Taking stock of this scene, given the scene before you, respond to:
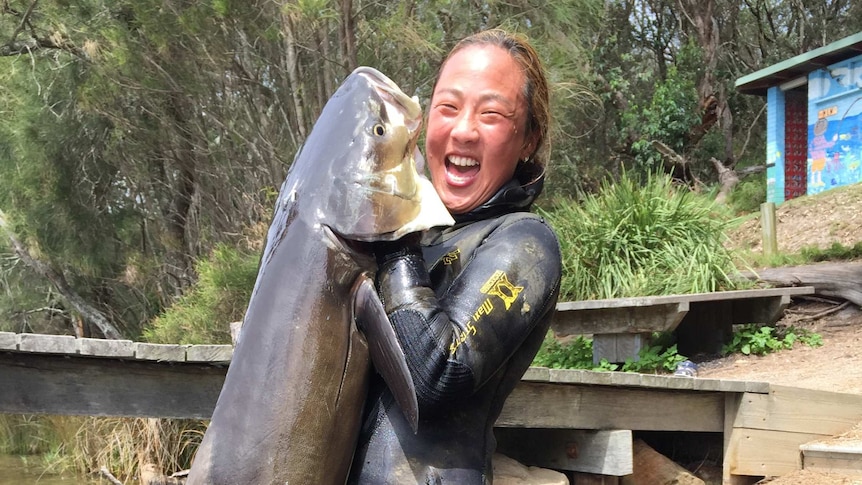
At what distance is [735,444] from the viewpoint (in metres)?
4.38

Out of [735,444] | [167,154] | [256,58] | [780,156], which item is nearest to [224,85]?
[256,58]

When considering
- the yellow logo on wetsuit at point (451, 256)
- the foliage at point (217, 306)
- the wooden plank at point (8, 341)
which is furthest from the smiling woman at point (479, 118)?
the foliage at point (217, 306)

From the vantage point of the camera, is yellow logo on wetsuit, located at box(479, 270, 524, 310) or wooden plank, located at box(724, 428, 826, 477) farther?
wooden plank, located at box(724, 428, 826, 477)

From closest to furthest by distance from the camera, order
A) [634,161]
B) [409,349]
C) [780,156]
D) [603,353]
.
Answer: [409,349], [603,353], [780,156], [634,161]

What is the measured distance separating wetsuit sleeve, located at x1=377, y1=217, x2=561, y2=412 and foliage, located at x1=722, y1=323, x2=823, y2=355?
20.6 ft

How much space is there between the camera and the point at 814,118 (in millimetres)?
15109

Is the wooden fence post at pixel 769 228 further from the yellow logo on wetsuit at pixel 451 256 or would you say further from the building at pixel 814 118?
the yellow logo on wetsuit at pixel 451 256

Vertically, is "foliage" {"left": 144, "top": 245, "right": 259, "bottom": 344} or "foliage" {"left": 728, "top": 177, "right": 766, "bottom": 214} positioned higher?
"foliage" {"left": 144, "top": 245, "right": 259, "bottom": 344}

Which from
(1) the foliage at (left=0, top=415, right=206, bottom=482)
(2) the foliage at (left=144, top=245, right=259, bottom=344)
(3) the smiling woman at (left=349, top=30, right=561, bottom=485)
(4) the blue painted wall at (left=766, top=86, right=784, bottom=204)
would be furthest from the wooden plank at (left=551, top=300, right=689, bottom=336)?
(4) the blue painted wall at (left=766, top=86, right=784, bottom=204)

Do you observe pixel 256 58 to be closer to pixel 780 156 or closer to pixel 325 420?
pixel 325 420

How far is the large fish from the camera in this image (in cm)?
142

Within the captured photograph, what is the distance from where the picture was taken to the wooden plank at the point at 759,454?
4.38 meters

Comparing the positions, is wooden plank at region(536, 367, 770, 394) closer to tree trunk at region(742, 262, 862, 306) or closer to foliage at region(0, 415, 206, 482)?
tree trunk at region(742, 262, 862, 306)

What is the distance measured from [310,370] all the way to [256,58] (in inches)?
343
